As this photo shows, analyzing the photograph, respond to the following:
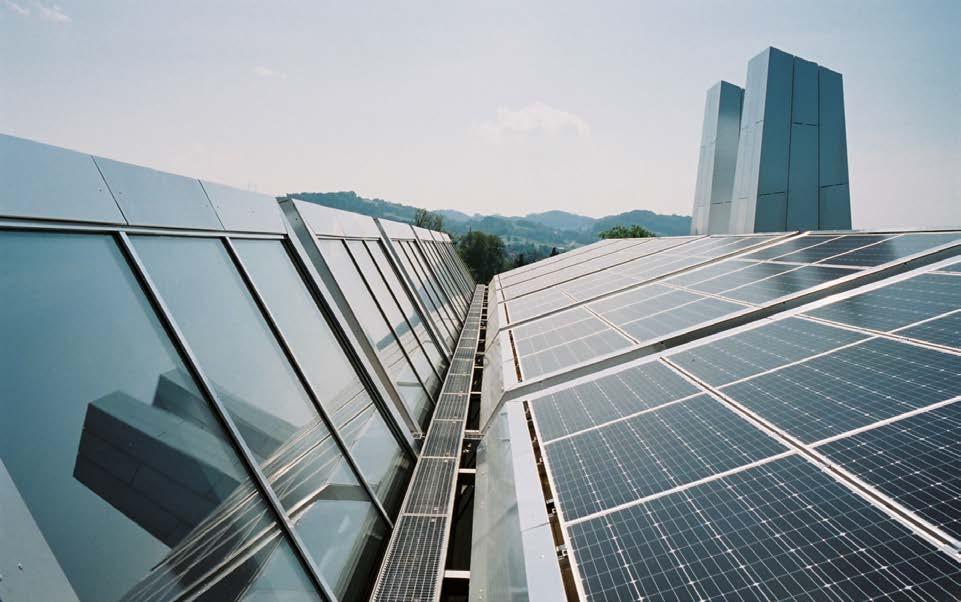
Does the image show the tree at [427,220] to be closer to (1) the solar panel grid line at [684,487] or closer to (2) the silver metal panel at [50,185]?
(2) the silver metal panel at [50,185]

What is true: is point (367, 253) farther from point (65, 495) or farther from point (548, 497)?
point (65, 495)

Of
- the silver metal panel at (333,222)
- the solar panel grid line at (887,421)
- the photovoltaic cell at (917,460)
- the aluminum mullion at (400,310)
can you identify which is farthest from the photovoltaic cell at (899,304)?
the silver metal panel at (333,222)

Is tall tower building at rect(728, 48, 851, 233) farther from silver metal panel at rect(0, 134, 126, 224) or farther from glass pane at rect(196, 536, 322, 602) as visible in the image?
silver metal panel at rect(0, 134, 126, 224)

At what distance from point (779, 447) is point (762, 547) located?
47.5 inches

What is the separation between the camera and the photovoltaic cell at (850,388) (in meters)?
3.99

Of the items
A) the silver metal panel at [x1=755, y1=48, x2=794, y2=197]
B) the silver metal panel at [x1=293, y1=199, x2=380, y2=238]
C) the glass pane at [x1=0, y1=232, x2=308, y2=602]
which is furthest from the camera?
the silver metal panel at [x1=755, y1=48, x2=794, y2=197]

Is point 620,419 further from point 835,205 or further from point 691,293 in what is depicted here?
point 835,205

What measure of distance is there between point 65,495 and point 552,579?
312 centimetres

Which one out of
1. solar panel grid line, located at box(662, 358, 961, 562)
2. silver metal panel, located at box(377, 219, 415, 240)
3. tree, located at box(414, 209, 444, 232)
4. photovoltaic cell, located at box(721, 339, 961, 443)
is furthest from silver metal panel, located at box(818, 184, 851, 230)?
tree, located at box(414, 209, 444, 232)

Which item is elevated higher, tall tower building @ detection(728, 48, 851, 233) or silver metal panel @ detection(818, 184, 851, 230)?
tall tower building @ detection(728, 48, 851, 233)

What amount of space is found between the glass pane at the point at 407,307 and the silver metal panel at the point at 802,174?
20963 millimetres

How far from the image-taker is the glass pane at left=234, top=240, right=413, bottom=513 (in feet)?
17.3

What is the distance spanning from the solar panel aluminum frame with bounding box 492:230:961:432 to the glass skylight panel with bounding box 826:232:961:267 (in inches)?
16.7

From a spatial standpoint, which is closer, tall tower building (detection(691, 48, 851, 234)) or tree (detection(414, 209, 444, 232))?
tall tower building (detection(691, 48, 851, 234))
